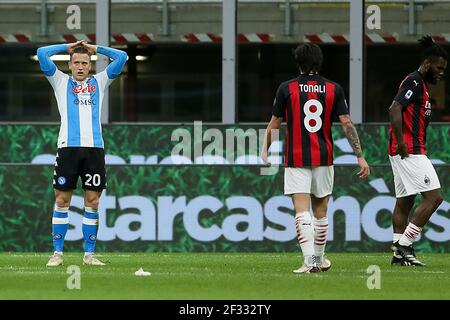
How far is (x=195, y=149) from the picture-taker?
54.4 feet

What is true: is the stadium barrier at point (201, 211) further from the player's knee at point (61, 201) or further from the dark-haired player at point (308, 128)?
the dark-haired player at point (308, 128)

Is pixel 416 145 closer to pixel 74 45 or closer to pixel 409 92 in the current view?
pixel 409 92

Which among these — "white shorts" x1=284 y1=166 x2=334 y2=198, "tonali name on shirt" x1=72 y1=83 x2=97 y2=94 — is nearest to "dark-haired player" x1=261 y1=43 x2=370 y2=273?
"white shorts" x1=284 y1=166 x2=334 y2=198

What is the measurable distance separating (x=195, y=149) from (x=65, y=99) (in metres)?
3.98

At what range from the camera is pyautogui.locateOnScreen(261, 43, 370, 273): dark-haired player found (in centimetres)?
1180

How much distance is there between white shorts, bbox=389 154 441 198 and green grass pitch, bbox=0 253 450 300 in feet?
2.46

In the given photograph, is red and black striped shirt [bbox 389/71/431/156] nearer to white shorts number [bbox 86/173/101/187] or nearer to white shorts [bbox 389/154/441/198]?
white shorts [bbox 389/154/441/198]

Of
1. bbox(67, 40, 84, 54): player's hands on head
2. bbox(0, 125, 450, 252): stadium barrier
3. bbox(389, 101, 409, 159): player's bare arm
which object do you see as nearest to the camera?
bbox(67, 40, 84, 54): player's hands on head

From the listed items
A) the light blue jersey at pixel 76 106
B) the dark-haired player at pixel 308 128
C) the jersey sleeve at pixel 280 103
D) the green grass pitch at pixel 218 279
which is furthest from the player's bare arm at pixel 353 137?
the light blue jersey at pixel 76 106

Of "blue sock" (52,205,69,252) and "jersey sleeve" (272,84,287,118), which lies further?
"blue sock" (52,205,69,252)
